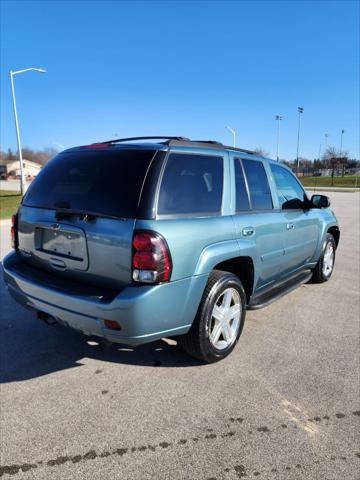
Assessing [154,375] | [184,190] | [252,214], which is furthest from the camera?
[252,214]

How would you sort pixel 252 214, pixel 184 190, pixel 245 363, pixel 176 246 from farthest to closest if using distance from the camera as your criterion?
pixel 252 214 → pixel 245 363 → pixel 184 190 → pixel 176 246

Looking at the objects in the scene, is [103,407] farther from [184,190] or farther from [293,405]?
[184,190]

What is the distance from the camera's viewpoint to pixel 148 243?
8.18 feet

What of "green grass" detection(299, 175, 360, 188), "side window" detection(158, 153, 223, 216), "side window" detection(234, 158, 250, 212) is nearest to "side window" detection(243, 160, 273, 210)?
"side window" detection(234, 158, 250, 212)

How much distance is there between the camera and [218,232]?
3055mm

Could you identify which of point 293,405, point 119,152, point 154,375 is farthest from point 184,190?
point 293,405

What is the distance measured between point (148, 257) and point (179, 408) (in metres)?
1.14

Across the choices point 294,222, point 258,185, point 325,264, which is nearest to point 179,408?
point 258,185

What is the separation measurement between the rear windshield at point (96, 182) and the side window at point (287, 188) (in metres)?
2.10

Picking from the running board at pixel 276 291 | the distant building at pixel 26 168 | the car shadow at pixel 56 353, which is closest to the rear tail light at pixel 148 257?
the car shadow at pixel 56 353

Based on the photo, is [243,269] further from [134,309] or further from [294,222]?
[134,309]

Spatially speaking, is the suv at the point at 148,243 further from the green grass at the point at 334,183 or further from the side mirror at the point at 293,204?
the green grass at the point at 334,183

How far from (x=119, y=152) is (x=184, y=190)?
59 cm

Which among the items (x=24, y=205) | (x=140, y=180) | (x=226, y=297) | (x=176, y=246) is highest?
(x=140, y=180)
